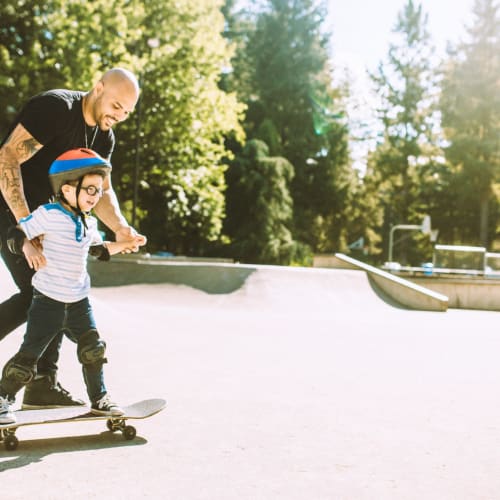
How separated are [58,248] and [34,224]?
16 cm

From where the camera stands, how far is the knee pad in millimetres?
3441

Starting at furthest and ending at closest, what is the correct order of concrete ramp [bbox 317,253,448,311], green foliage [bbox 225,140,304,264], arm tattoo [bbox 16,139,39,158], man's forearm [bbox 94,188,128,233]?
green foliage [bbox 225,140,304,264] → concrete ramp [bbox 317,253,448,311] → man's forearm [bbox 94,188,128,233] → arm tattoo [bbox 16,139,39,158]

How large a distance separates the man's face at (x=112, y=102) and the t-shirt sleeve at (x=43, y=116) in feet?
0.60

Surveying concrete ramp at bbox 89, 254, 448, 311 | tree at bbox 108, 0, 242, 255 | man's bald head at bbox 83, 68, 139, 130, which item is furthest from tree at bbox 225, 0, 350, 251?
man's bald head at bbox 83, 68, 139, 130

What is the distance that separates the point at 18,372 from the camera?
331 cm

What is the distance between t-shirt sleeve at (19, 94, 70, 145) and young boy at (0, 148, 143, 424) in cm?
32

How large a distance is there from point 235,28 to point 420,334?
4032 cm

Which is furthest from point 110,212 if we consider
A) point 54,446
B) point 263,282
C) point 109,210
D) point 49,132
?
point 263,282

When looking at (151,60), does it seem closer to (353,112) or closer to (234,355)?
(234,355)

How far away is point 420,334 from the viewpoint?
10031 millimetres

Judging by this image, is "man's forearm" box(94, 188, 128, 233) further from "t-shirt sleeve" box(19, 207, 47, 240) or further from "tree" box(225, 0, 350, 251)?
"tree" box(225, 0, 350, 251)

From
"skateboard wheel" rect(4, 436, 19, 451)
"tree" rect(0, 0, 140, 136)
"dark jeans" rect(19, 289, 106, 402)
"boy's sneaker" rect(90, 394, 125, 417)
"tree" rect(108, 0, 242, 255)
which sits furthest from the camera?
"tree" rect(108, 0, 242, 255)

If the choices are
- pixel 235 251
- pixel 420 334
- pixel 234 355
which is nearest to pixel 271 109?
pixel 235 251

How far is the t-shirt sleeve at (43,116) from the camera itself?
3562mm
